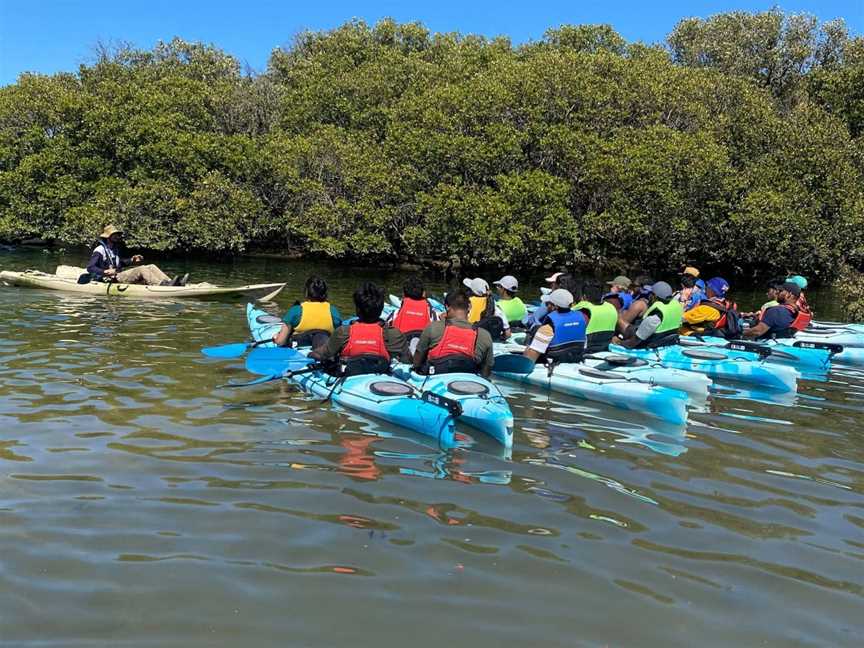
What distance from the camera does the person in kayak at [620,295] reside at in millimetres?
11383

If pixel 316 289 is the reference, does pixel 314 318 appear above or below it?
below

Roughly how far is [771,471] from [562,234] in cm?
1834

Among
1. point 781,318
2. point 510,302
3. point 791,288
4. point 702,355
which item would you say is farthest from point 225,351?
point 791,288

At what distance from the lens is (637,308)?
36.7 ft

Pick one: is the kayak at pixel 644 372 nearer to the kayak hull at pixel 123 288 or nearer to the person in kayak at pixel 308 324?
the person in kayak at pixel 308 324

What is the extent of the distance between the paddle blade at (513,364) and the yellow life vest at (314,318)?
2227 mm

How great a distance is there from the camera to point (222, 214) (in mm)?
27766

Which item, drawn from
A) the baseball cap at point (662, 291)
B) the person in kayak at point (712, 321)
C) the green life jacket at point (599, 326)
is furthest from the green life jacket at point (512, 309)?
the person in kayak at point (712, 321)

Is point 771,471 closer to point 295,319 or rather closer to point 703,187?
point 295,319

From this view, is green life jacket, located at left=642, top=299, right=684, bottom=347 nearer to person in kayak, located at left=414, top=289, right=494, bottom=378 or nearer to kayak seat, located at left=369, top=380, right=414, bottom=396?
person in kayak, located at left=414, top=289, right=494, bottom=378

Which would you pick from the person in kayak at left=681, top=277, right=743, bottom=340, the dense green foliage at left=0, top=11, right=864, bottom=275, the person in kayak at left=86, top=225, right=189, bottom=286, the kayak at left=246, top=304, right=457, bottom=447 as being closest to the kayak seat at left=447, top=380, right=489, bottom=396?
the kayak at left=246, top=304, right=457, bottom=447

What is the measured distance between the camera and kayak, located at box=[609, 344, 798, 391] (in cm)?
946

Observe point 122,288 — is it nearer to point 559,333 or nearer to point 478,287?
point 478,287

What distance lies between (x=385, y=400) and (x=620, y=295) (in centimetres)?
570
